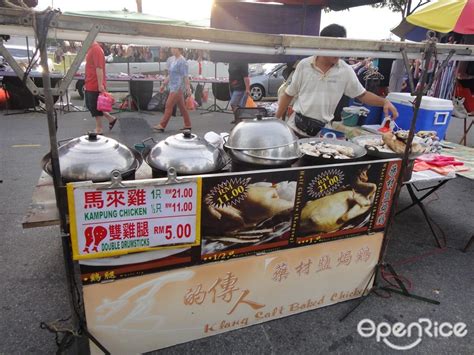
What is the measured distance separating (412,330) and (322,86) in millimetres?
2097

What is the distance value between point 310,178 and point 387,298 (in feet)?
4.38

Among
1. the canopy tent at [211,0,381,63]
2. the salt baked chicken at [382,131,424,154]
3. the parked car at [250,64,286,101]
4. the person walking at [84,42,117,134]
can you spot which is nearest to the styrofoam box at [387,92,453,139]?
the salt baked chicken at [382,131,424,154]

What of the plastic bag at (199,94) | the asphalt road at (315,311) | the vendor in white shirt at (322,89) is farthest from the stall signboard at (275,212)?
the plastic bag at (199,94)

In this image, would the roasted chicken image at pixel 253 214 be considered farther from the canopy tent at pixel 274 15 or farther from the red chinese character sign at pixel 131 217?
the canopy tent at pixel 274 15

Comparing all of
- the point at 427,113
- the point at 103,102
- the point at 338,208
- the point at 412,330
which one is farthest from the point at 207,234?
the point at 103,102

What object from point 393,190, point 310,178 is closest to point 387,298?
point 393,190

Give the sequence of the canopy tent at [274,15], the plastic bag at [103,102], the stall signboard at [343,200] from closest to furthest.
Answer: the stall signboard at [343,200]
the canopy tent at [274,15]
the plastic bag at [103,102]

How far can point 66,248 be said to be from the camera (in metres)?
1.71

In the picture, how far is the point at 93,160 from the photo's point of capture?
1.82m

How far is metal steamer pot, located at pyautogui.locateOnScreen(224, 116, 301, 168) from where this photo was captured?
6.76 ft

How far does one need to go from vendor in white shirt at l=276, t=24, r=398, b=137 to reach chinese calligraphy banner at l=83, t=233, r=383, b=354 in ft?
4.20

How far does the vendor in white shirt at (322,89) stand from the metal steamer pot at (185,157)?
1511 millimetres

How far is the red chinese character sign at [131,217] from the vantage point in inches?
65.4

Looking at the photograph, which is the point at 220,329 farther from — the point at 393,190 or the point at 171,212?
the point at 393,190
